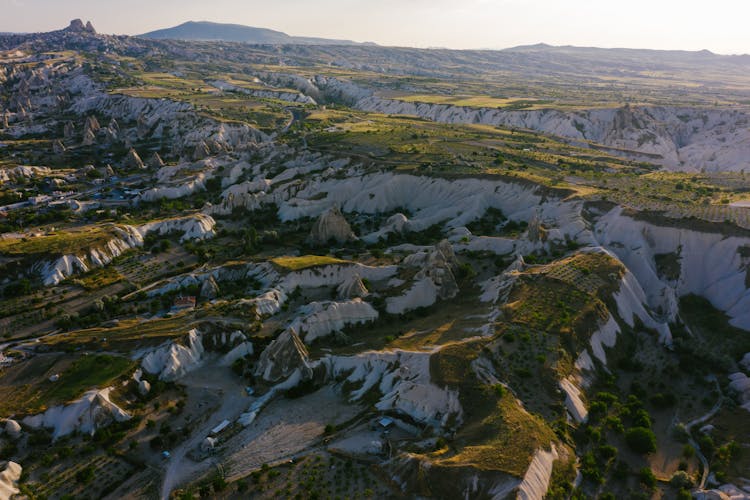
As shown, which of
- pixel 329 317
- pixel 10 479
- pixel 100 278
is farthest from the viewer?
pixel 100 278

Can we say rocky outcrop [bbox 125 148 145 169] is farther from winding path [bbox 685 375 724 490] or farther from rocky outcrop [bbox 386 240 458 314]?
winding path [bbox 685 375 724 490]

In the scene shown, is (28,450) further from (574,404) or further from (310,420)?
(574,404)

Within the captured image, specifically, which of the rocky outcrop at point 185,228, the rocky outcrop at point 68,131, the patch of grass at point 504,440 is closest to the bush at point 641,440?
the patch of grass at point 504,440

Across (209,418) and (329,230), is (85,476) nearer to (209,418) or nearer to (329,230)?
(209,418)

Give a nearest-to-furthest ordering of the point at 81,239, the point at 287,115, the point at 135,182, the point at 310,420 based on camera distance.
Answer: the point at 310,420 < the point at 81,239 < the point at 135,182 < the point at 287,115

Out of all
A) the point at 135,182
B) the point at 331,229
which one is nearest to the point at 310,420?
the point at 331,229

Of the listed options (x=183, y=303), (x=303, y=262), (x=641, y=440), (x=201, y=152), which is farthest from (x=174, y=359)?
(x=201, y=152)
